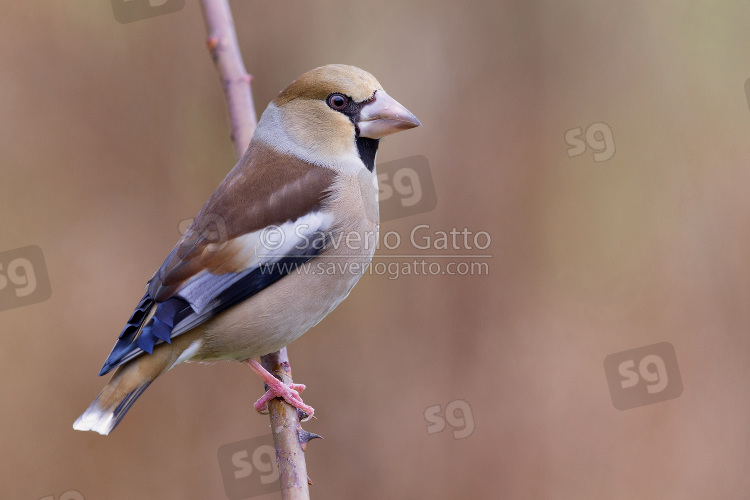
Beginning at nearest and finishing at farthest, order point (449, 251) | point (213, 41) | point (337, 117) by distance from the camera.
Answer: point (337, 117) → point (213, 41) → point (449, 251)

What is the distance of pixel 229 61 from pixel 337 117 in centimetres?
68

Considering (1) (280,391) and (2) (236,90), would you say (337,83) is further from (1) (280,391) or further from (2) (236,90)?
(1) (280,391)

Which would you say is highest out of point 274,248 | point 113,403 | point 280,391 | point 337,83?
point 337,83

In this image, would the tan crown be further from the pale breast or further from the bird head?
the pale breast

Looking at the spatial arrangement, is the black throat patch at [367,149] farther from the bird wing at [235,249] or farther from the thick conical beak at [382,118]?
the bird wing at [235,249]

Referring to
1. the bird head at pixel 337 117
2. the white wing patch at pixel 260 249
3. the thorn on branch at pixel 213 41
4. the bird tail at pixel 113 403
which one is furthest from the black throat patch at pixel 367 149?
the bird tail at pixel 113 403

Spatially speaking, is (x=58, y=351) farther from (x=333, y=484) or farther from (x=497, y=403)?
(x=497, y=403)

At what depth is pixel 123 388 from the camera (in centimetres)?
291

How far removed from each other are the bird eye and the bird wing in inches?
12.2

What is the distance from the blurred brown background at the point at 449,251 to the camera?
15.3 ft

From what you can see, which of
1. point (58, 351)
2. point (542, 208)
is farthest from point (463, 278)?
point (58, 351)

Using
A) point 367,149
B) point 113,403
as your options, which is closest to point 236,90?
point 367,149

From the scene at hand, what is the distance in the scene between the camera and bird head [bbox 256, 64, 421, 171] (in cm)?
334

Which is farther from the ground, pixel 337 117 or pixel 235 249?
pixel 337 117
